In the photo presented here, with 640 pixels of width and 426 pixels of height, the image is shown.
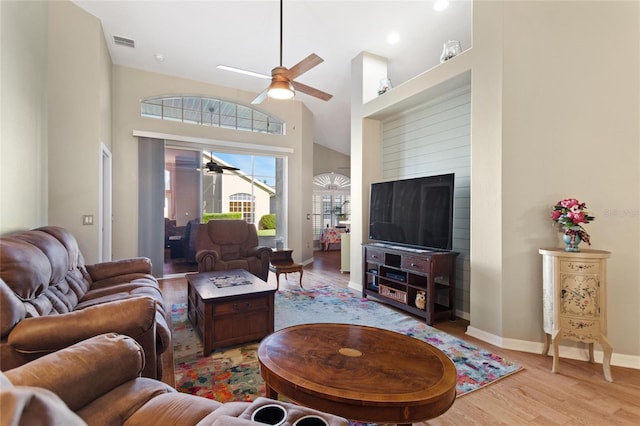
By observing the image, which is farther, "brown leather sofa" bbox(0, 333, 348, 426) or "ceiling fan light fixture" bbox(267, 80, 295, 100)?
"ceiling fan light fixture" bbox(267, 80, 295, 100)

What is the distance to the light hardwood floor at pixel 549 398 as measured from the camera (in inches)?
69.4

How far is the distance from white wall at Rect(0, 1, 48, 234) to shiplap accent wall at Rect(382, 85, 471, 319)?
13.6 feet

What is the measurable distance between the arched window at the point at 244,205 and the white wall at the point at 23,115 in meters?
3.35

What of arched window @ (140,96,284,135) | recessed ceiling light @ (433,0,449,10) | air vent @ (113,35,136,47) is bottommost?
arched window @ (140,96,284,135)

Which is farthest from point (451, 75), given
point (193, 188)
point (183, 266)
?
point (183, 266)

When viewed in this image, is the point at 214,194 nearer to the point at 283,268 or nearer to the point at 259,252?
the point at 259,252

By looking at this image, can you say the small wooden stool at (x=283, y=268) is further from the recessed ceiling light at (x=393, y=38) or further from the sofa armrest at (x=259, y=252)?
the recessed ceiling light at (x=393, y=38)

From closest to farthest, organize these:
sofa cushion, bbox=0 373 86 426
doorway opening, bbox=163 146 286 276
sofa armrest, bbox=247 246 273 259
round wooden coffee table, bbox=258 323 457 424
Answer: sofa cushion, bbox=0 373 86 426 < round wooden coffee table, bbox=258 323 457 424 < sofa armrest, bbox=247 246 273 259 < doorway opening, bbox=163 146 286 276

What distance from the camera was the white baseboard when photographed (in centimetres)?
238

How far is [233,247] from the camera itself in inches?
172

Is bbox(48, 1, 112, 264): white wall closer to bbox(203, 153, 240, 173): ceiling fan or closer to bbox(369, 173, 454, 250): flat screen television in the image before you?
bbox(203, 153, 240, 173): ceiling fan

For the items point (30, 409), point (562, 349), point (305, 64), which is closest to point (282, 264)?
point (305, 64)

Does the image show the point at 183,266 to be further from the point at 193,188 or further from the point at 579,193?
the point at 579,193

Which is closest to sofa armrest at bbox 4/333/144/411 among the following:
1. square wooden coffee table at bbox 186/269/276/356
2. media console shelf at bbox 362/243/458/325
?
square wooden coffee table at bbox 186/269/276/356
